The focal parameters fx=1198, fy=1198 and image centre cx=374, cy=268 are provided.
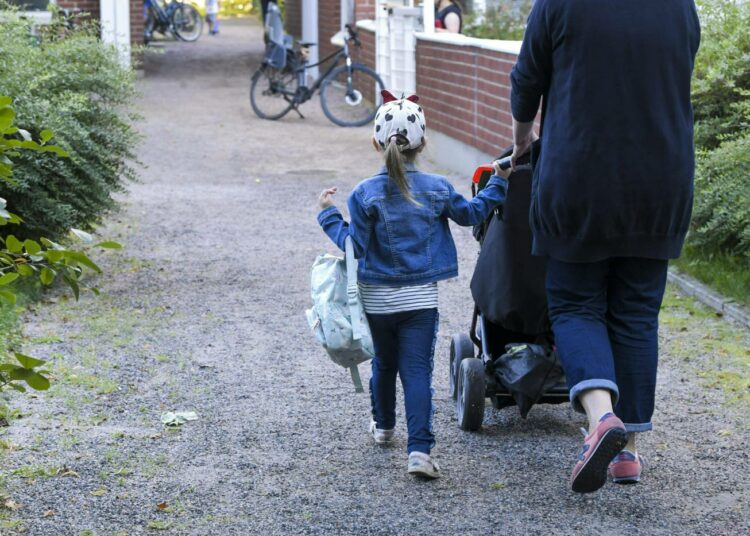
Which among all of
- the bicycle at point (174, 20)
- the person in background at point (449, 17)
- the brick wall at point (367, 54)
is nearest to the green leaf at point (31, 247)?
the person in background at point (449, 17)

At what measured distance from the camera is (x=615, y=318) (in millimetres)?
4152

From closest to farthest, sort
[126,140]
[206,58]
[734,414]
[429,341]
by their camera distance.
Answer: [429,341] < [734,414] < [126,140] < [206,58]

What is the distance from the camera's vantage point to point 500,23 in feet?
53.8

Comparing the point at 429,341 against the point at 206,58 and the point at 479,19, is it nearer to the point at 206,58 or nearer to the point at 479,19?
the point at 479,19

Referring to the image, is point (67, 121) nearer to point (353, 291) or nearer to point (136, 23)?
point (353, 291)

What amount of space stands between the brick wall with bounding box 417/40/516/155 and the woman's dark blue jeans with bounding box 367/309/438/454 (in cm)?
670

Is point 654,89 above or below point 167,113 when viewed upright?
above

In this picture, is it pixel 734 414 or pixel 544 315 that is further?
pixel 734 414

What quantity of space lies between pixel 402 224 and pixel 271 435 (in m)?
1.17

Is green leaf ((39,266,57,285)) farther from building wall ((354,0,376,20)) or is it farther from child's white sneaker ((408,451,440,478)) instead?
building wall ((354,0,376,20))

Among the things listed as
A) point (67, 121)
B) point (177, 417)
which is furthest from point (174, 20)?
point (177, 417)

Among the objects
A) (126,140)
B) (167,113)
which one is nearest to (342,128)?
(167,113)

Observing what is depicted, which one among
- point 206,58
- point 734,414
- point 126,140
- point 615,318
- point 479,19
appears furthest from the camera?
point 206,58

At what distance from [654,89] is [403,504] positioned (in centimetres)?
166
